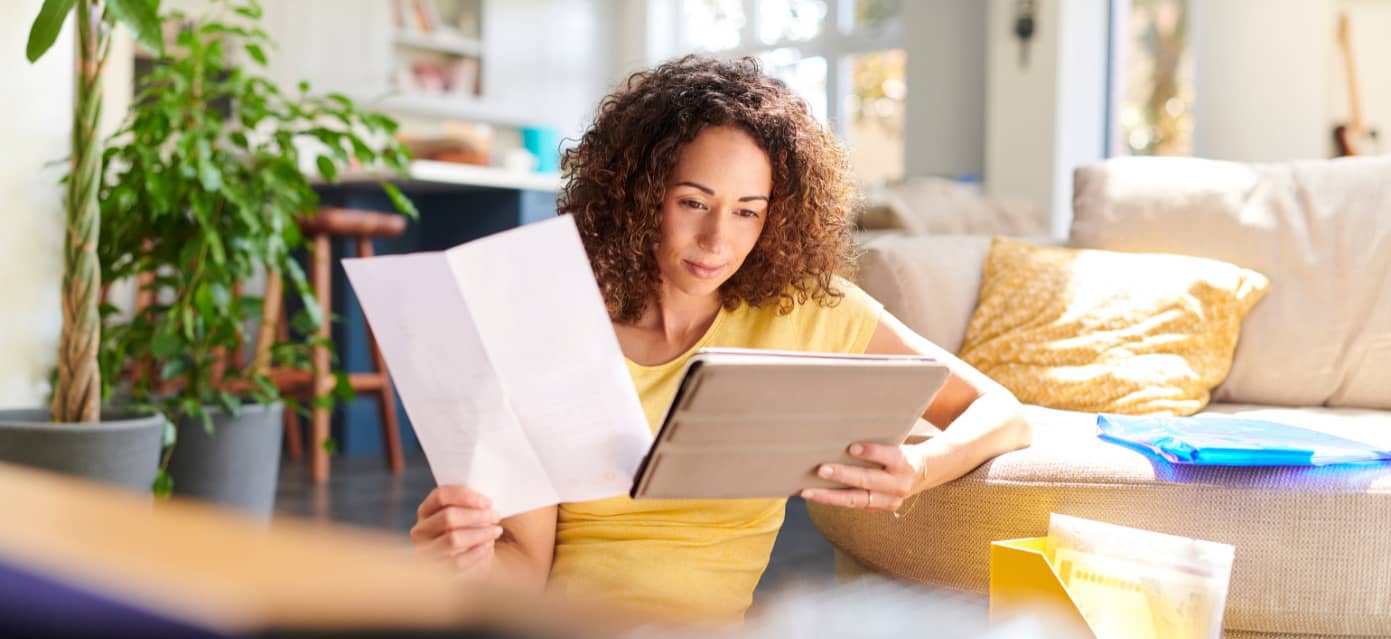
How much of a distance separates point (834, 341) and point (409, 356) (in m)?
0.60

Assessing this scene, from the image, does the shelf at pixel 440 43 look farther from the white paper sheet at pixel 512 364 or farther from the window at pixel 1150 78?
the white paper sheet at pixel 512 364

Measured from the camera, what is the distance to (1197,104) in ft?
16.8

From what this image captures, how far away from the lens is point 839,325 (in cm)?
138

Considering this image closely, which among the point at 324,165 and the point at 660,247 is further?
the point at 324,165

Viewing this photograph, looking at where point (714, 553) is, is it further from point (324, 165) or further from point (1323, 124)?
point (1323, 124)

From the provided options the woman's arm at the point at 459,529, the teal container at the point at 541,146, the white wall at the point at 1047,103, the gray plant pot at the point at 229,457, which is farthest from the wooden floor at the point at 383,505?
the white wall at the point at 1047,103

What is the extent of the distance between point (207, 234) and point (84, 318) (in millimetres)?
477

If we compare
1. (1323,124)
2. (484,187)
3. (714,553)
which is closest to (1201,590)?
(714,553)

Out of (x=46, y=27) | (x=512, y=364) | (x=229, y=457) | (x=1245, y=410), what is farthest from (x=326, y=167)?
(x=1245, y=410)

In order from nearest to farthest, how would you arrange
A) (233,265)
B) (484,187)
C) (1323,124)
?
(233,265), (484,187), (1323,124)

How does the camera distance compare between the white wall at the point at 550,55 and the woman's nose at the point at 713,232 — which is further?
the white wall at the point at 550,55

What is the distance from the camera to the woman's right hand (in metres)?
1.01

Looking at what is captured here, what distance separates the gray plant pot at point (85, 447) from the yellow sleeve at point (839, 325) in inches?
45.7

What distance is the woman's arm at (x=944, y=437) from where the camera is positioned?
106 centimetres
